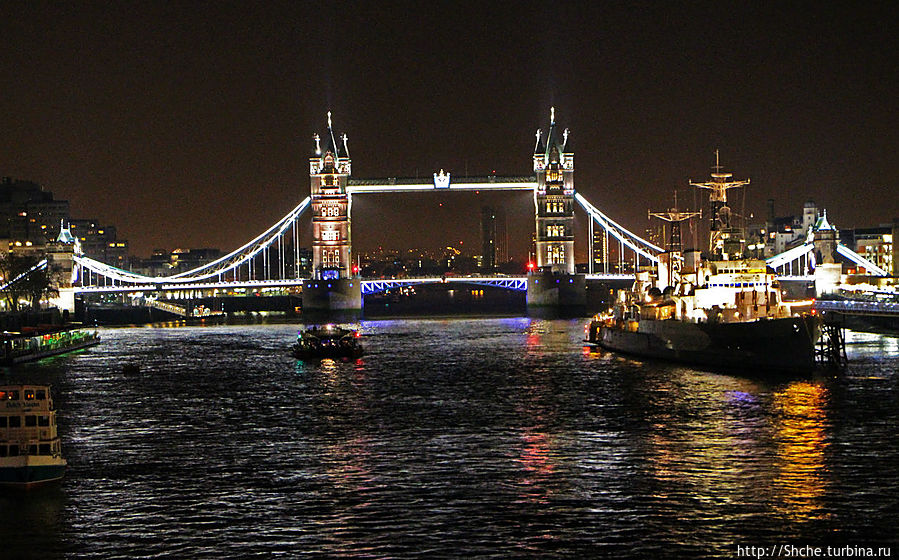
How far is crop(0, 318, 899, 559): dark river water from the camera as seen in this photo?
24.5 meters

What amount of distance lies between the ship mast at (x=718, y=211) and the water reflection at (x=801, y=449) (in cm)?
1475

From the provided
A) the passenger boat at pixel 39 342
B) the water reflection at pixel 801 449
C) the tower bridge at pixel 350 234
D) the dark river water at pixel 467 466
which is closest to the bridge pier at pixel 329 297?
the tower bridge at pixel 350 234

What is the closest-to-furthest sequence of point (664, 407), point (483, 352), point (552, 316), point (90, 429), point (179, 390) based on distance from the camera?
1. point (90, 429)
2. point (664, 407)
3. point (179, 390)
4. point (483, 352)
5. point (552, 316)

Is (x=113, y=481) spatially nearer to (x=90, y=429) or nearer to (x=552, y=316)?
(x=90, y=429)

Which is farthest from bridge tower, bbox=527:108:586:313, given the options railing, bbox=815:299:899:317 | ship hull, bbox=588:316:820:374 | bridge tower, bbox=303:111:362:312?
ship hull, bbox=588:316:820:374

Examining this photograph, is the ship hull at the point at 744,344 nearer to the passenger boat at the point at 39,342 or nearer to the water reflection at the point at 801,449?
the water reflection at the point at 801,449

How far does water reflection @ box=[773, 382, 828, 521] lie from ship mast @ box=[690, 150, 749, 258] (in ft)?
48.4

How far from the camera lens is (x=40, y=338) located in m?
78.1

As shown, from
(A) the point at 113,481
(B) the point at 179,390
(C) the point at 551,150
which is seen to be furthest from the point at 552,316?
(A) the point at 113,481

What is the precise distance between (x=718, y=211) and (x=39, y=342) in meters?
44.2

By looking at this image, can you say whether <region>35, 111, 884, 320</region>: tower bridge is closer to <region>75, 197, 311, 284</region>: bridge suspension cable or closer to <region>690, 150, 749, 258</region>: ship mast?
<region>75, 197, 311, 284</region>: bridge suspension cable

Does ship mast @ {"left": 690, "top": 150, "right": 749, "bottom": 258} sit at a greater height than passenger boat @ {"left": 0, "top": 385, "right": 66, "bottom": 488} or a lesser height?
greater

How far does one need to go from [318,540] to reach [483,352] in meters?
51.4

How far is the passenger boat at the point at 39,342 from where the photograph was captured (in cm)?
7088
